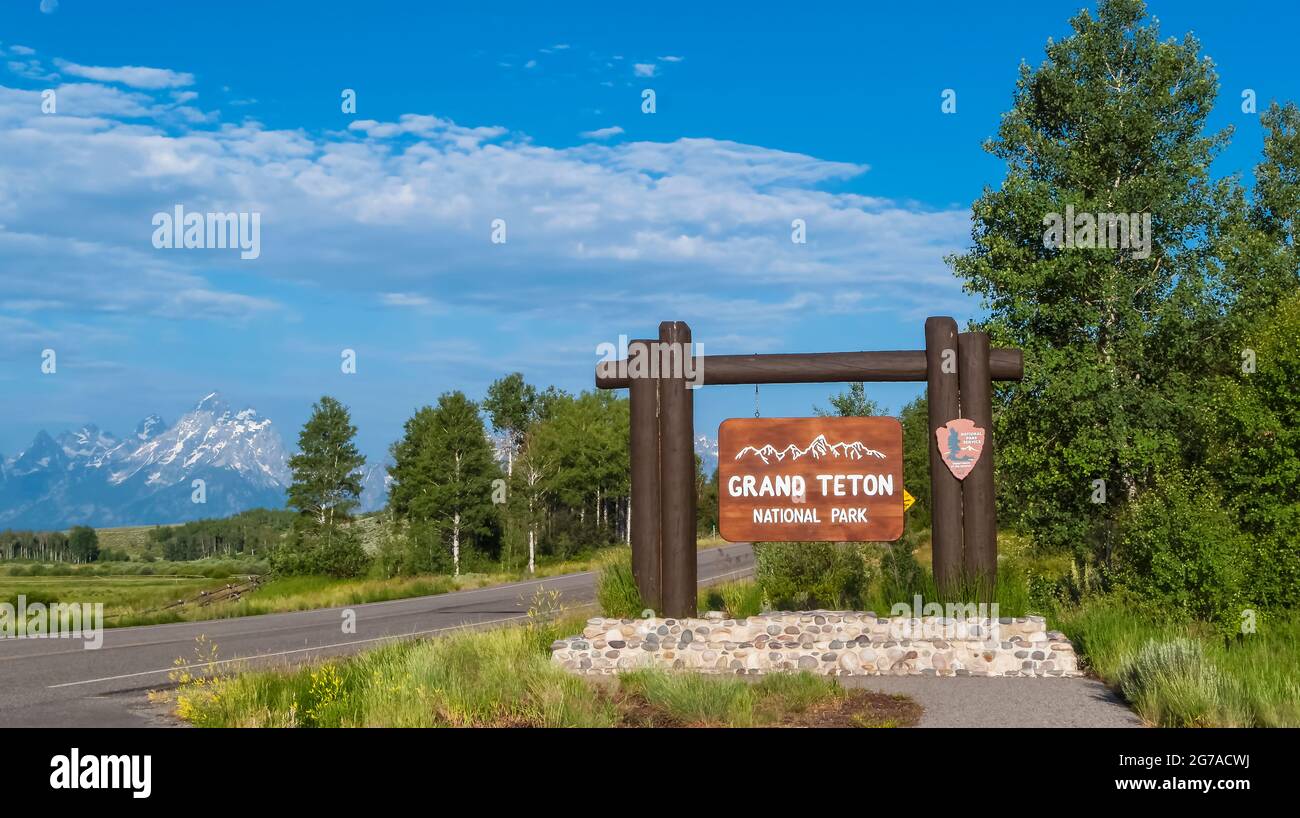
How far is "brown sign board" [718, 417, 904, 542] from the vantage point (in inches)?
500

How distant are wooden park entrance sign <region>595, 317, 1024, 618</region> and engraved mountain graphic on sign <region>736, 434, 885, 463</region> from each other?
3 cm

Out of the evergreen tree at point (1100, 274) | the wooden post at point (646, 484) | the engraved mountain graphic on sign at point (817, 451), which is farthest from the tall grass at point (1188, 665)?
the evergreen tree at point (1100, 274)

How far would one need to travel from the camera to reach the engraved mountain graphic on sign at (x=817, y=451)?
12789mm

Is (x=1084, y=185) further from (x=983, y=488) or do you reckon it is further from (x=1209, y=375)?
(x=983, y=488)

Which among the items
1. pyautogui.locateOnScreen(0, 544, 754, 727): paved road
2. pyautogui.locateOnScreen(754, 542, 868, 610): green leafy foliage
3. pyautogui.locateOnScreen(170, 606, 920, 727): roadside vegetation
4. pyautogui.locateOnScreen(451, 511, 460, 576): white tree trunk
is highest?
pyautogui.locateOnScreen(754, 542, 868, 610): green leafy foliage

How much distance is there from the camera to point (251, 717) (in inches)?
374

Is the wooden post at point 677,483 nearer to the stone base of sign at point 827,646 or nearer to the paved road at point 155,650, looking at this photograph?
the stone base of sign at point 827,646

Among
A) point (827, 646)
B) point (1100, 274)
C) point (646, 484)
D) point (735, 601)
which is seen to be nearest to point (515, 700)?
point (646, 484)

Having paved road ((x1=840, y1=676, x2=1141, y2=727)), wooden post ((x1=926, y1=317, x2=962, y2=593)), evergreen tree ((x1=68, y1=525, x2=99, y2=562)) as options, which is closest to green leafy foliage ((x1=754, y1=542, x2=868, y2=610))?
wooden post ((x1=926, y1=317, x2=962, y2=593))

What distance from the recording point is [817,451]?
12.8 m

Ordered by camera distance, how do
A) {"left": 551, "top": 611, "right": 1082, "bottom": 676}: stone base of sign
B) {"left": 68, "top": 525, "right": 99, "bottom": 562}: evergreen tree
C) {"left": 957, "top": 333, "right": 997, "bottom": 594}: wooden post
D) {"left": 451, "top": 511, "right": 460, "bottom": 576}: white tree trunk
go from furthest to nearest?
{"left": 68, "top": 525, "right": 99, "bottom": 562}: evergreen tree
{"left": 451, "top": 511, "right": 460, "bottom": 576}: white tree trunk
{"left": 957, "top": 333, "right": 997, "bottom": 594}: wooden post
{"left": 551, "top": 611, "right": 1082, "bottom": 676}: stone base of sign

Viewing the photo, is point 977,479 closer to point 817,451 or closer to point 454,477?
point 817,451

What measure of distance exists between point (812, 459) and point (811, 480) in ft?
0.88

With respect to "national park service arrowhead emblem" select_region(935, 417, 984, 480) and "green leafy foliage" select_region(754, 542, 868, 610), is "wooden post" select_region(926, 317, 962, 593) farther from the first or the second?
"green leafy foliage" select_region(754, 542, 868, 610)
